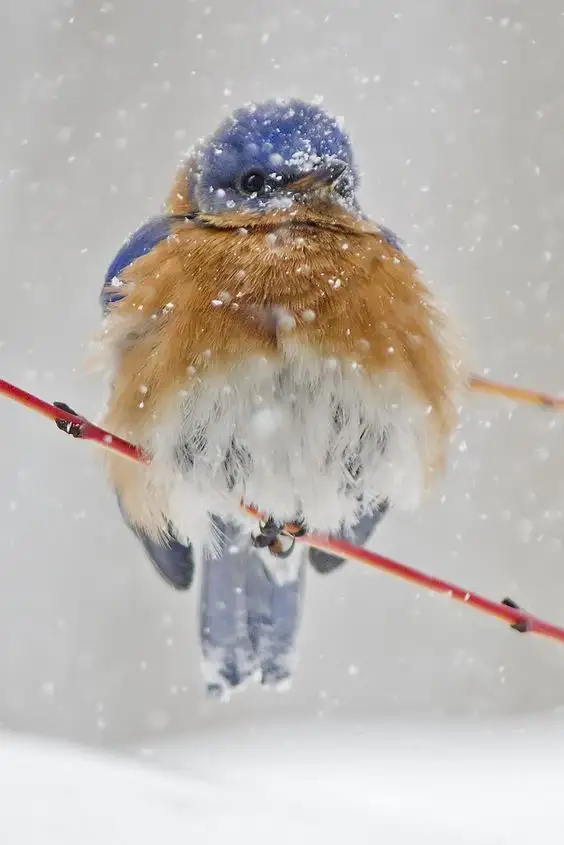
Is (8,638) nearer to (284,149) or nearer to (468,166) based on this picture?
(468,166)

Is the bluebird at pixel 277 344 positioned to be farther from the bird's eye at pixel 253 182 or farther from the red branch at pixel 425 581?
the red branch at pixel 425 581

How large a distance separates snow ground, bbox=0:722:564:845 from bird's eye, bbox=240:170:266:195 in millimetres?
739

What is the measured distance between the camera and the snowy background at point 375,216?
6.15ft

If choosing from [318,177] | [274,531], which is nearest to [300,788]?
[274,531]

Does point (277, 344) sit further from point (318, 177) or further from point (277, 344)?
point (318, 177)

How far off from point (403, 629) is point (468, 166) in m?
1.31

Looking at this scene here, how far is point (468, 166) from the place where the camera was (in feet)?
6.93

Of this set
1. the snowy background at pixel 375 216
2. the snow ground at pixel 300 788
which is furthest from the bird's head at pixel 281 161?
the snow ground at pixel 300 788

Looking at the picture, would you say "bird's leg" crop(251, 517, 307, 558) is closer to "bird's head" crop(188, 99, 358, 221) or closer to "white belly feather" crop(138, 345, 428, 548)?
"white belly feather" crop(138, 345, 428, 548)

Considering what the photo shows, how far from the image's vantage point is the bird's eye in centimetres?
114

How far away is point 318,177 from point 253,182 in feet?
0.28

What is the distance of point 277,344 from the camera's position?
1086mm

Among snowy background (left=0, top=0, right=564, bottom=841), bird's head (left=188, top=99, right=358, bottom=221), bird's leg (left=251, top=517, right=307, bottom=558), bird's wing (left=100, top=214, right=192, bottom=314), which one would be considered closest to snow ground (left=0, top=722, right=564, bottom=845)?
snowy background (left=0, top=0, right=564, bottom=841)

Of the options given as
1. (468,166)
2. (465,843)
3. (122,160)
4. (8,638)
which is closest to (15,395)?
(465,843)
